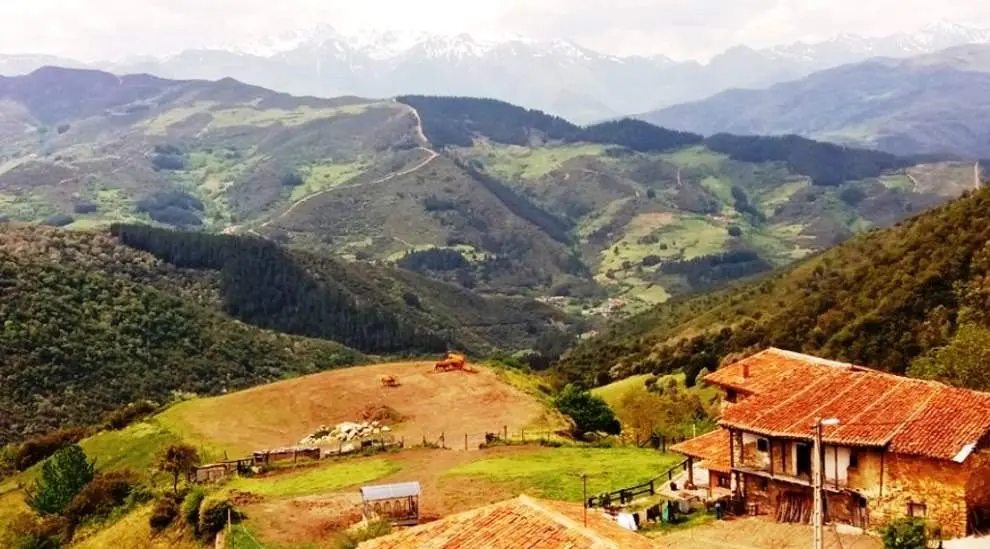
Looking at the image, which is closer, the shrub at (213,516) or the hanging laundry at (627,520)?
the hanging laundry at (627,520)

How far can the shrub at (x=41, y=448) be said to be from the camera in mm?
70188

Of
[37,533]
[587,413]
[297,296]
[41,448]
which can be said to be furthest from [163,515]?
[297,296]

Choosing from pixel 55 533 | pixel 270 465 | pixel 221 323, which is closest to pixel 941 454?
pixel 270 465

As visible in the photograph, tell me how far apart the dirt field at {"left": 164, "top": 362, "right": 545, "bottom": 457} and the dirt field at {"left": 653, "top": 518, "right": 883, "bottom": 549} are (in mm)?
21687

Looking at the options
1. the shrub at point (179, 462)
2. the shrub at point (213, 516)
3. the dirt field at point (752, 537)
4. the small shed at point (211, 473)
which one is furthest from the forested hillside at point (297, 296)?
the dirt field at point (752, 537)

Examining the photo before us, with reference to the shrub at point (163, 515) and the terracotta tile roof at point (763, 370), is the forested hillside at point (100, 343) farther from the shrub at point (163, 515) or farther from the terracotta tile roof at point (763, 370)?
the terracotta tile roof at point (763, 370)

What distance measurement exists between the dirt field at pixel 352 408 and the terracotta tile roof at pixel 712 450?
16.7 m

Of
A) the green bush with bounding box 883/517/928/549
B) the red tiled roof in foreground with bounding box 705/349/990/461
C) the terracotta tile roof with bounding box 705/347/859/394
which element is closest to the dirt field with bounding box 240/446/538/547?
the red tiled roof in foreground with bounding box 705/349/990/461

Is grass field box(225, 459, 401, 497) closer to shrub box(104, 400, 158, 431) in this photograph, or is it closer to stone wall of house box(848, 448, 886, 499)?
stone wall of house box(848, 448, 886, 499)

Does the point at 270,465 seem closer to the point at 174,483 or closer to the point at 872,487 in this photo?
the point at 174,483

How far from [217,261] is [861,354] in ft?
360

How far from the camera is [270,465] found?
2007 inches

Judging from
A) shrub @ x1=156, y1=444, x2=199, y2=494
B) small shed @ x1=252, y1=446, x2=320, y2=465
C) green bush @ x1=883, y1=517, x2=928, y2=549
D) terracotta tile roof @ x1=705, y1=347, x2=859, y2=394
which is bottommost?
small shed @ x1=252, y1=446, x2=320, y2=465

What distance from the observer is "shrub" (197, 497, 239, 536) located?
130 feet
